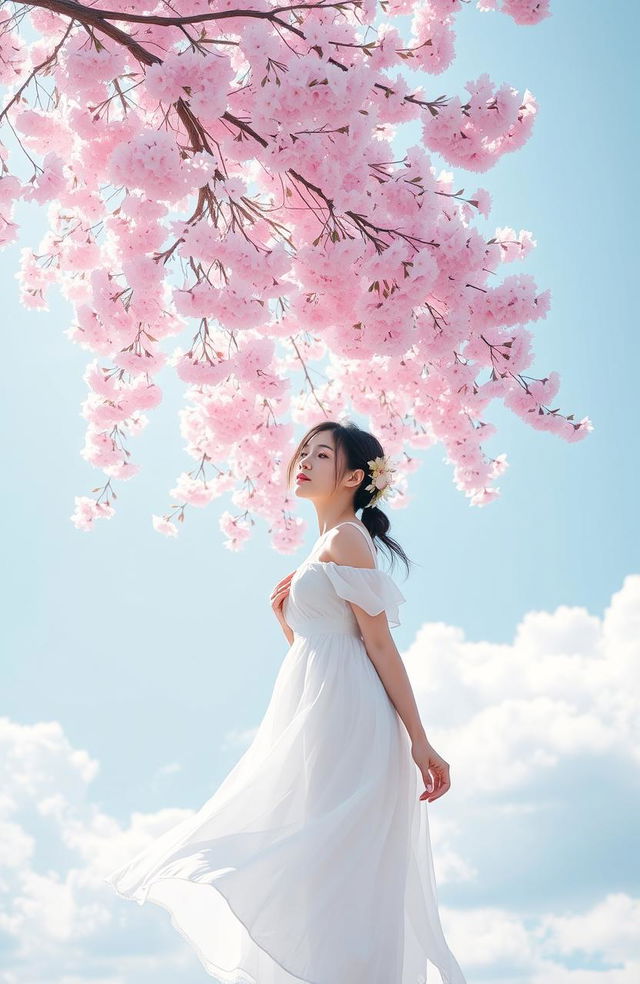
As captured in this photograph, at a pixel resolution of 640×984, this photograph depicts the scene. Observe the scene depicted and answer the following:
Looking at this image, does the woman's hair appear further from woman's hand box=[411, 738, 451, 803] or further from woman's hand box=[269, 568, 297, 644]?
woman's hand box=[411, 738, 451, 803]

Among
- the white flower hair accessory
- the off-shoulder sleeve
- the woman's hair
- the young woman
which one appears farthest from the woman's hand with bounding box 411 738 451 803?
the white flower hair accessory

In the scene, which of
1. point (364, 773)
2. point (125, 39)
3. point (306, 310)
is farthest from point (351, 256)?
point (364, 773)

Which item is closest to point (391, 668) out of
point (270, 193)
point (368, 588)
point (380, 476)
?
point (368, 588)

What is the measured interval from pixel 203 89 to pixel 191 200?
179 centimetres

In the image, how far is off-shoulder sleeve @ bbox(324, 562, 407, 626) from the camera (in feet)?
11.0

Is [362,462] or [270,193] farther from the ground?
[270,193]

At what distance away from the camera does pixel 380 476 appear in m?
3.86

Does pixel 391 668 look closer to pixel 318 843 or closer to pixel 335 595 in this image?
→ pixel 335 595

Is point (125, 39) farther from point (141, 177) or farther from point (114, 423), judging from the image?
point (114, 423)

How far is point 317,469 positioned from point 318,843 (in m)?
1.56

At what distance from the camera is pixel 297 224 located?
440 centimetres

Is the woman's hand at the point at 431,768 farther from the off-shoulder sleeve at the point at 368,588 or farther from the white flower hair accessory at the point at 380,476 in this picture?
the white flower hair accessory at the point at 380,476

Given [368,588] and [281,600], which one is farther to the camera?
[281,600]

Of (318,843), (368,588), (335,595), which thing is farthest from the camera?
(335,595)
